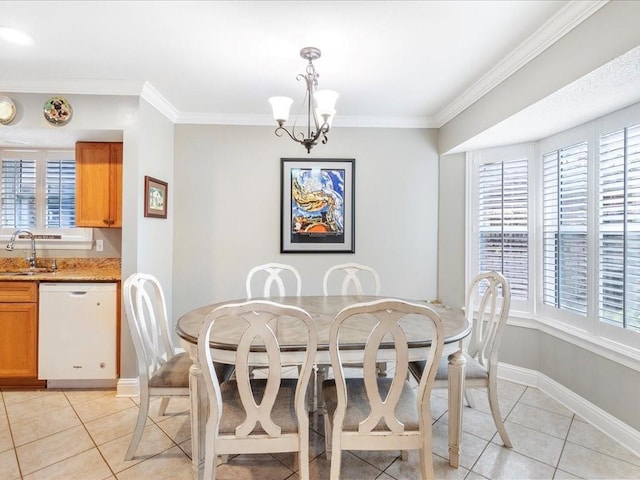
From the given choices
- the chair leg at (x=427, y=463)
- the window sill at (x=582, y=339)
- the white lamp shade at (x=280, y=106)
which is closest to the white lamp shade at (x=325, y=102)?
the white lamp shade at (x=280, y=106)

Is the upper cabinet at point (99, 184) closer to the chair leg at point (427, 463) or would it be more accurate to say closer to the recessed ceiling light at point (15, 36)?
the recessed ceiling light at point (15, 36)

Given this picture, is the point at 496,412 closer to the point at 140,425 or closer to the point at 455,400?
the point at 455,400

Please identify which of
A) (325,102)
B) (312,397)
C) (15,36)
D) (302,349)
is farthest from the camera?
(312,397)

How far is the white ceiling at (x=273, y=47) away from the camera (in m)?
1.84

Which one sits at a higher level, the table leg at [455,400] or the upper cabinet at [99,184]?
the upper cabinet at [99,184]

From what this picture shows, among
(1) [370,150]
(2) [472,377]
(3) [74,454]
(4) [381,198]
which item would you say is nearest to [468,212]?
(4) [381,198]

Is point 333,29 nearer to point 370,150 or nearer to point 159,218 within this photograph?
point 370,150

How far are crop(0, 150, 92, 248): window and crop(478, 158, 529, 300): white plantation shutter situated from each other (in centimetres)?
407

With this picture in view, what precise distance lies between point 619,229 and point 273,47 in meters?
2.59

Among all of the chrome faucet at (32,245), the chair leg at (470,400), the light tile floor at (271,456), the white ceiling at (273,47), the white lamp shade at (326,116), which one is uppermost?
the white ceiling at (273,47)

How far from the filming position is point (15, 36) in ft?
6.94

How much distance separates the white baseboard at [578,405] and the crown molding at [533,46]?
94.6 inches

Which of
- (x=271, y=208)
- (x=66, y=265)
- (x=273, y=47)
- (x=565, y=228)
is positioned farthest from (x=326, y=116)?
(x=66, y=265)

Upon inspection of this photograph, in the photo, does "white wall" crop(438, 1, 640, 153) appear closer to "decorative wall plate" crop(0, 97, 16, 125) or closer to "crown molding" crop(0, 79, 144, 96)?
"crown molding" crop(0, 79, 144, 96)
